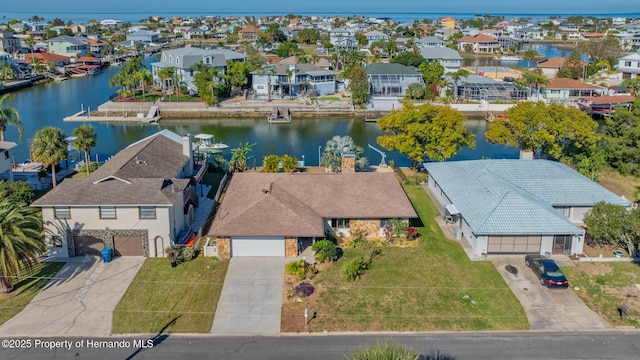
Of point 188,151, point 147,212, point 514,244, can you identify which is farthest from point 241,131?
point 514,244

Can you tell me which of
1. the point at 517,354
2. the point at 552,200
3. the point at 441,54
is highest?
the point at 441,54

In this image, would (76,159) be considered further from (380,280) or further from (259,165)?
(380,280)

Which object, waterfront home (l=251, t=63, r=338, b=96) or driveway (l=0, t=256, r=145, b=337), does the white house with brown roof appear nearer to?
driveway (l=0, t=256, r=145, b=337)

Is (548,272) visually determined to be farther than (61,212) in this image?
No

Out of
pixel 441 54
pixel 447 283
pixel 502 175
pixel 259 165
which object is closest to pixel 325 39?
pixel 441 54

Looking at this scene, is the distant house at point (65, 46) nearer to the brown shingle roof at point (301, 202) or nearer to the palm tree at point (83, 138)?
the palm tree at point (83, 138)

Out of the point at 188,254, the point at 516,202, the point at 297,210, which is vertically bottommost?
the point at 188,254

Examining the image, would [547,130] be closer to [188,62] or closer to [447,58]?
[188,62]
